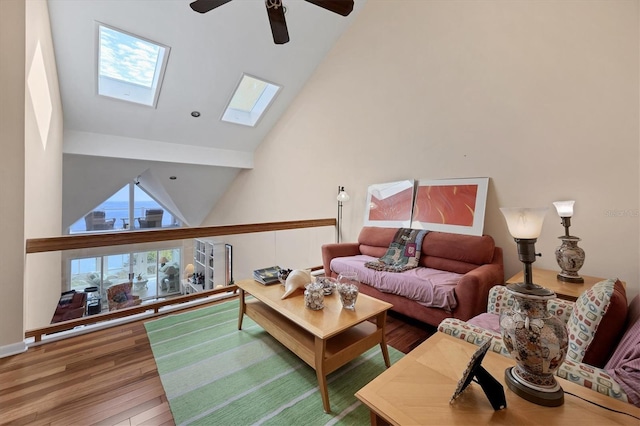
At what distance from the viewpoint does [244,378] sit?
1837 mm

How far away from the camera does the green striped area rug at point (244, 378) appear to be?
5.05 ft

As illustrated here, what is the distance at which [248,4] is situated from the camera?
343 centimetres

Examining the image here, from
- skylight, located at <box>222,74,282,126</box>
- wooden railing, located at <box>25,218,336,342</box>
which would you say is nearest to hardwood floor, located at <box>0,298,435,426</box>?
wooden railing, located at <box>25,218,336,342</box>

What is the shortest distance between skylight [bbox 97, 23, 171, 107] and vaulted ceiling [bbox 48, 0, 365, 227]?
0.10 meters

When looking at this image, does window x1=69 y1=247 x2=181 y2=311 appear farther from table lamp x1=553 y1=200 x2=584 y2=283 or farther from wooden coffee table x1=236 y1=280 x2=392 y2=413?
table lamp x1=553 y1=200 x2=584 y2=283

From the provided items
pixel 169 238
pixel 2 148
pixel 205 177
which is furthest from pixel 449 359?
pixel 205 177

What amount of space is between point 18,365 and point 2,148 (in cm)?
153

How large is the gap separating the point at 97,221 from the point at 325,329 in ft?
25.3

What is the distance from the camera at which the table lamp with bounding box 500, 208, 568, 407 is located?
860 millimetres

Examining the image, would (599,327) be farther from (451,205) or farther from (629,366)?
(451,205)

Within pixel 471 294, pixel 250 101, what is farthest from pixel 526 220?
pixel 250 101

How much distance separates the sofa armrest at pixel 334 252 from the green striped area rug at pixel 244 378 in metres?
1.25

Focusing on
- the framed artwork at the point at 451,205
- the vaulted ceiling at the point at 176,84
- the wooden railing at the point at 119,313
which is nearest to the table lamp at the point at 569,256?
the framed artwork at the point at 451,205

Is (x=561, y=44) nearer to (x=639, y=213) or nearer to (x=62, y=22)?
(x=639, y=213)
